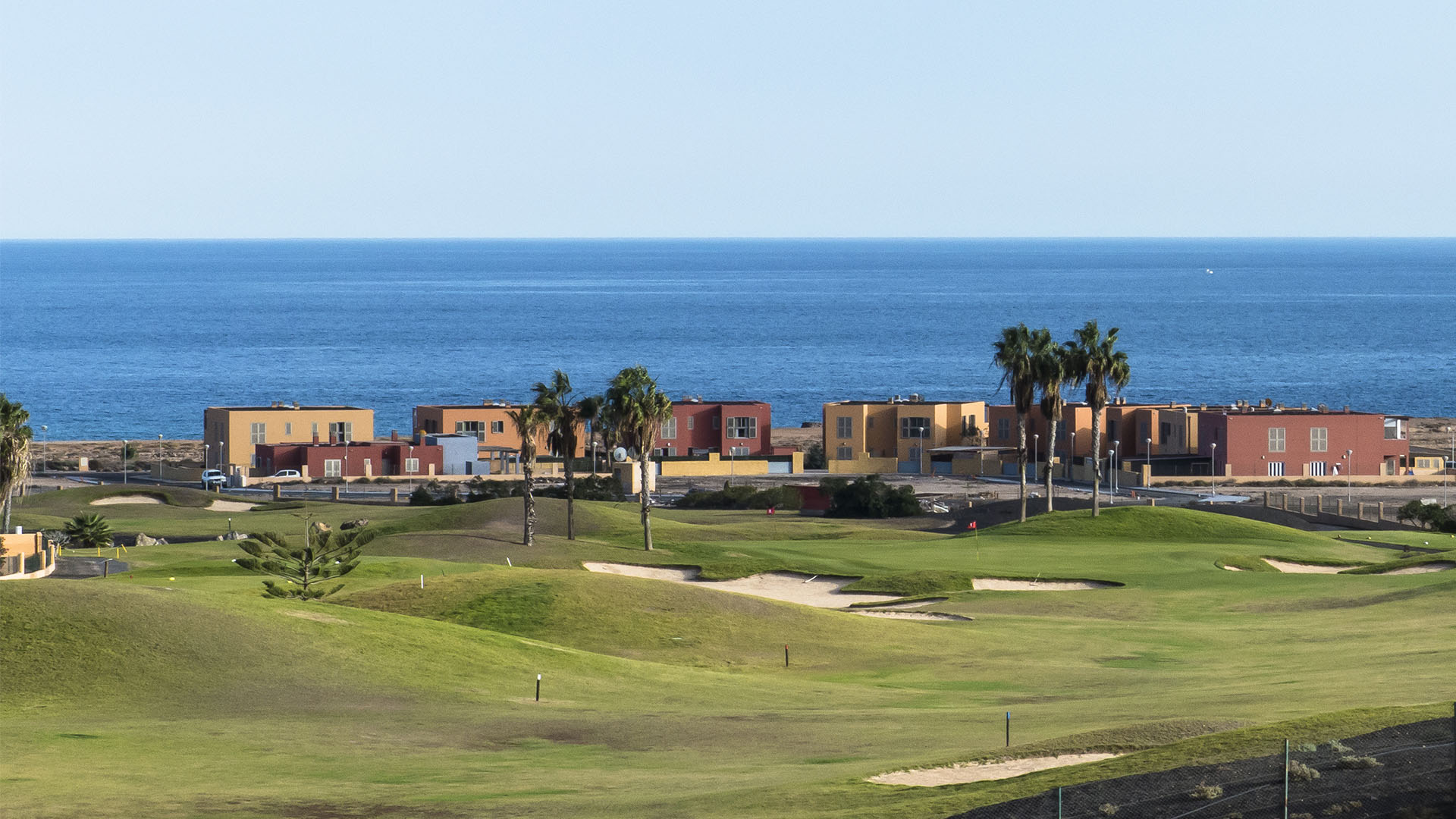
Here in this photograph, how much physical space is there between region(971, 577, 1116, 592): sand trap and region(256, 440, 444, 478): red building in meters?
68.4

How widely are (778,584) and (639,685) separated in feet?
82.2

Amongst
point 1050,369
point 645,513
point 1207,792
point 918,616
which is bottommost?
point 918,616

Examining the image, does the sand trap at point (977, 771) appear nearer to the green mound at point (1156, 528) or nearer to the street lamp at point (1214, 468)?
the green mound at point (1156, 528)

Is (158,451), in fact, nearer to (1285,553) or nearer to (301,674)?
(1285,553)

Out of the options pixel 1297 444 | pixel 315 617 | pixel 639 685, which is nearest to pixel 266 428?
pixel 1297 444

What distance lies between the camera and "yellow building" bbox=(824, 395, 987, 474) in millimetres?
129250

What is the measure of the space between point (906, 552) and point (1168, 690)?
3557 cm

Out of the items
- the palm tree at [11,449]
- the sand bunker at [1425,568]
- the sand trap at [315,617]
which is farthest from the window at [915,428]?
the sand trap at [315,617]

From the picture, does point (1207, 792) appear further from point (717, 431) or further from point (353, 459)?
point (717, 431)

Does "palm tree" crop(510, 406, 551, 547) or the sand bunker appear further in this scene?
"palm tree" crop(510, 406, 551, 547)

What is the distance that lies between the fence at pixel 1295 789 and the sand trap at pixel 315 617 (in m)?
21.1

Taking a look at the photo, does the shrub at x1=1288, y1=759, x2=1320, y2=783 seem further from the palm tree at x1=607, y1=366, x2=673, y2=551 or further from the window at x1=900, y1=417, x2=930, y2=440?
the window at x1=900, y1=417, x2=930, y2=440

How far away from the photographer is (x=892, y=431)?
429 feet

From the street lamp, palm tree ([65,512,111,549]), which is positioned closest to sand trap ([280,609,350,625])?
palm tree ([65,512,111,549])
